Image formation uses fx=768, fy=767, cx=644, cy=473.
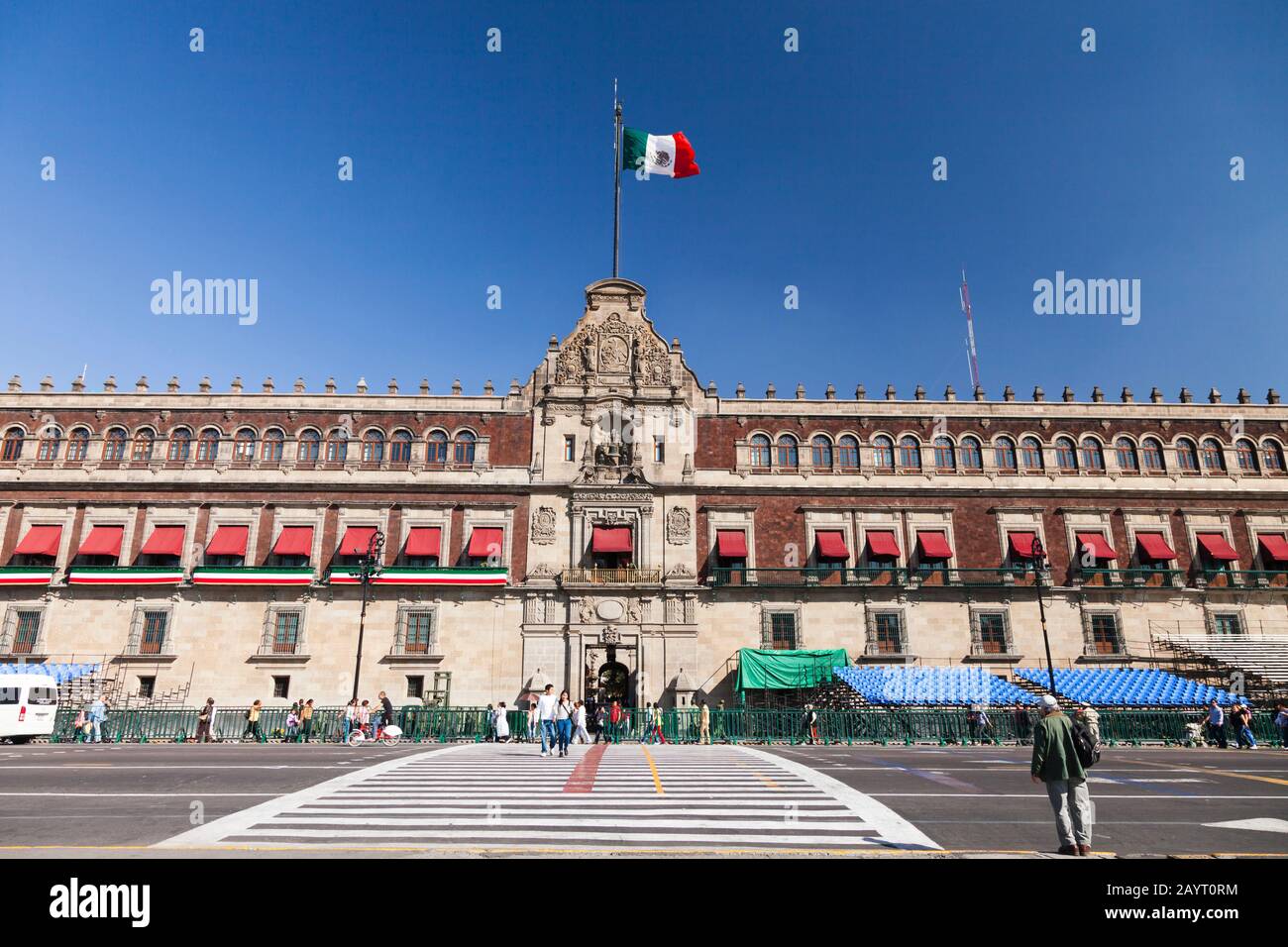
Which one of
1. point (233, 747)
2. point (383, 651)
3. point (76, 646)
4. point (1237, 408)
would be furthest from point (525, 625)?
point (1237, 408)

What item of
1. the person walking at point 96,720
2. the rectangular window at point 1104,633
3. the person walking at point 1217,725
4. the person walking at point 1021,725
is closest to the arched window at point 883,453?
the rectangular window at point 1104,633

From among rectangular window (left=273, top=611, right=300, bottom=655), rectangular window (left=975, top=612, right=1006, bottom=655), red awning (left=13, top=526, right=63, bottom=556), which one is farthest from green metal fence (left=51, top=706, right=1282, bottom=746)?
red awning (left=13, top=526, right=63, bottom=556)

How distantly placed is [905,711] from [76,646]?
129 feet

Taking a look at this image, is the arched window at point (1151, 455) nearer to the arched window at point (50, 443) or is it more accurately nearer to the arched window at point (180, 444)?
the arched window at point (180, 444)

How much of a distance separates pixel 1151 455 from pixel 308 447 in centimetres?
4710

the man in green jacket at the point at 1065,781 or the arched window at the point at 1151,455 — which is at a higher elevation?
the arched window at the point at 1151,455

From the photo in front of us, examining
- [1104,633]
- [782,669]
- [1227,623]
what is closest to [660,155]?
[782,669]

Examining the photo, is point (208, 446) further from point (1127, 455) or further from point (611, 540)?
point (1127, 455)

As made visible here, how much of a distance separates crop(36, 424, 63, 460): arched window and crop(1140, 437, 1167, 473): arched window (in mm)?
59891

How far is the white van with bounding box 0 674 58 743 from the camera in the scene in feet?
92.4

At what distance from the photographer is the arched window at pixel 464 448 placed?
1656 inches

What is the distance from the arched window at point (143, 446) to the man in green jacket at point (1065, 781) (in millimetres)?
45333
